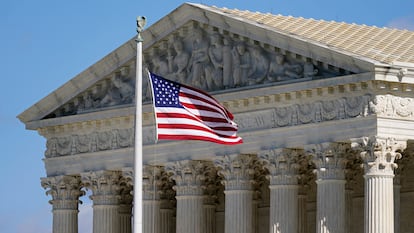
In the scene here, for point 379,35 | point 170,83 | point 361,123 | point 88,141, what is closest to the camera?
point 170,83

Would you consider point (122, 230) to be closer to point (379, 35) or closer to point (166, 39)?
point (166, 39)

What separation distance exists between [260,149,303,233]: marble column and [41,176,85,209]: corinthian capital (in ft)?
47.8

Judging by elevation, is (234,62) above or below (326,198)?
above

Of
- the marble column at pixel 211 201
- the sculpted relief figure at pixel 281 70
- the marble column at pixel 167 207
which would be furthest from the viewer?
the marble column at pixel 167 207

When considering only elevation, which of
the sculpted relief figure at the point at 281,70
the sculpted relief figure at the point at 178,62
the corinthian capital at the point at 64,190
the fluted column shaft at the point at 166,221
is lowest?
the fluted column shaft at the point at 166,221

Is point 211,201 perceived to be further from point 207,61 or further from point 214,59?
point 214,59

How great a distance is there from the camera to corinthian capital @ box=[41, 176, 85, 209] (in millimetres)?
103188

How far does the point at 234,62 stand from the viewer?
92.9 meters

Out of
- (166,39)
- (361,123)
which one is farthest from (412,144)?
(166,39)

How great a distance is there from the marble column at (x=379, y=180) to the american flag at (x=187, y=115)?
7329 mm

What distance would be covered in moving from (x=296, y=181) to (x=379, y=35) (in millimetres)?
7009

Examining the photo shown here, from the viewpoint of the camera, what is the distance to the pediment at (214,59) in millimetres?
89000

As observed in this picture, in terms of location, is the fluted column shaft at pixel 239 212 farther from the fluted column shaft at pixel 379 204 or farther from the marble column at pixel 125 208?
the marble column at pixel 125 208

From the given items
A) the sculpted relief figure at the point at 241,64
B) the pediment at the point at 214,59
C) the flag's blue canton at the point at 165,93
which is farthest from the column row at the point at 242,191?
the flag's blue canton at the point at 165,93
